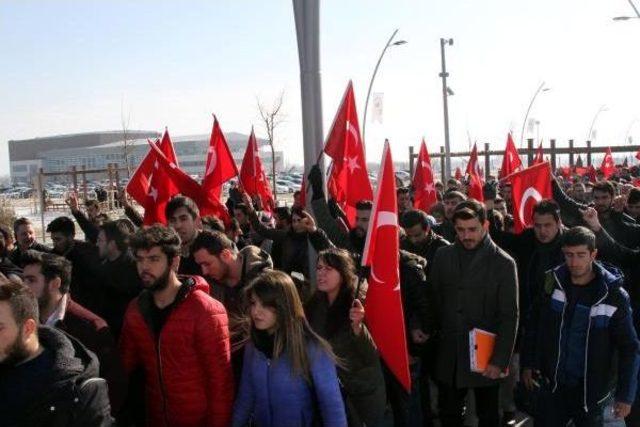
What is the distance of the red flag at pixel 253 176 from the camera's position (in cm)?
1059

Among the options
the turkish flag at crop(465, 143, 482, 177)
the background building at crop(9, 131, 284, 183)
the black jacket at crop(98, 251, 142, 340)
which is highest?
the background building at crop(9, 131, 284, 183)

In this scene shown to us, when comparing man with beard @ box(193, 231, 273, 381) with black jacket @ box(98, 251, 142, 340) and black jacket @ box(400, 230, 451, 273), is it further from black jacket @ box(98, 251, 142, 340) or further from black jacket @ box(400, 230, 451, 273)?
black jacket @ box(400, 230, 451, 273)

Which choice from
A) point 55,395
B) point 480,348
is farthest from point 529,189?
point 55,395

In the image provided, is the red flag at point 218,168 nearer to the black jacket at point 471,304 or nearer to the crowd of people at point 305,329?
the crowd of people at point 305,329

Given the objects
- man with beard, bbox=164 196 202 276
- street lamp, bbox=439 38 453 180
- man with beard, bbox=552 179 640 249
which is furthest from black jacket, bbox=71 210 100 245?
street lamp, bbox=439 38 453 180

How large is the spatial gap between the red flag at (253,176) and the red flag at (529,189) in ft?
13.0

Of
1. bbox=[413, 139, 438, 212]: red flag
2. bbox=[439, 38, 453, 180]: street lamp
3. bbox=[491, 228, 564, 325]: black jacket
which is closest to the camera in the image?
bbox=[491, 228, 564, 325]: black jacket

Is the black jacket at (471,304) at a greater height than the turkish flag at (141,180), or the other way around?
the turkish flag at (141,180)

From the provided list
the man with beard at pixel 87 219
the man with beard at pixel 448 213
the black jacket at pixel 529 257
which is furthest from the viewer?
the man with beard at pixel 87 219

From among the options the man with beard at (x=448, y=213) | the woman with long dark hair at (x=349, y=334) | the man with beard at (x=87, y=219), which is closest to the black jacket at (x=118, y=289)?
the woman with long dark hair at (x=349, y=334)

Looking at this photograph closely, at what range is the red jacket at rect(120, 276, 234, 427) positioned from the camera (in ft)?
11.9

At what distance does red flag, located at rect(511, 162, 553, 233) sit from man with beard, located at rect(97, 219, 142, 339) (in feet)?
13.6

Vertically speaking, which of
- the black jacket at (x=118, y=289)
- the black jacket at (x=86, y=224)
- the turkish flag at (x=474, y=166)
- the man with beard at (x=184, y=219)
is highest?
the turkish flag at (x=474, y=166)

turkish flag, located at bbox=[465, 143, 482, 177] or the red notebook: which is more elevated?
turkish flag, located at bbox=[465, 143, 482, 177]
